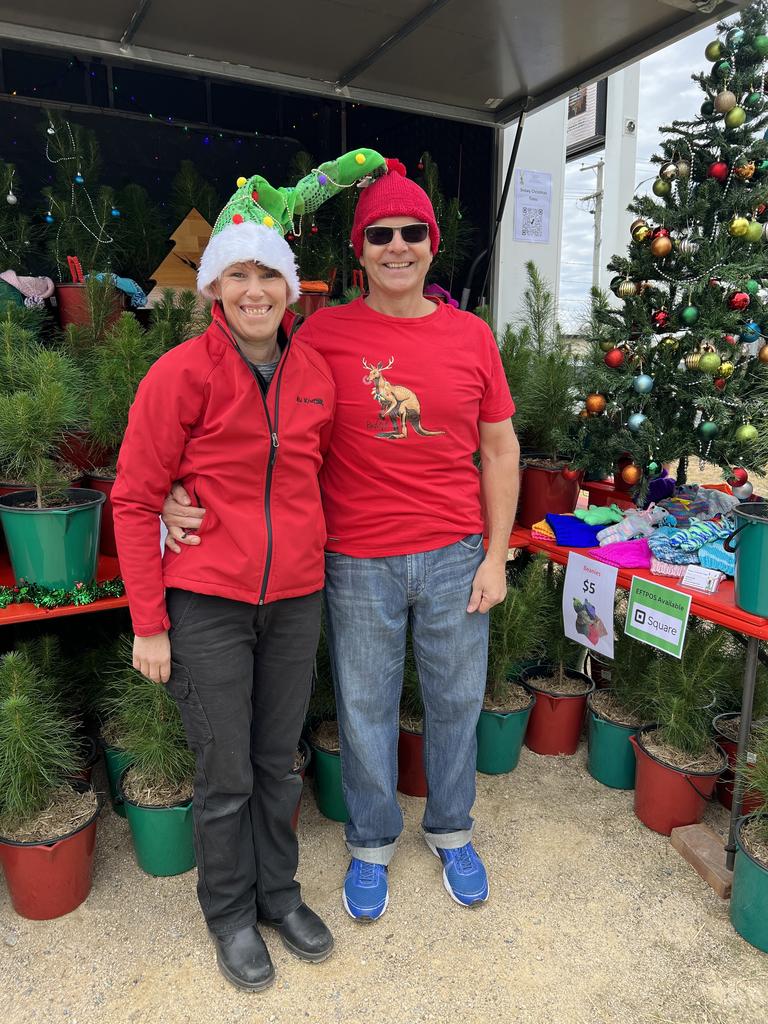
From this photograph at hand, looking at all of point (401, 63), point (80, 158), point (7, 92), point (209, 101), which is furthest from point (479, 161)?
point (7, 92)

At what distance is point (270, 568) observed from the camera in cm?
153

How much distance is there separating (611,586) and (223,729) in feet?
4.47

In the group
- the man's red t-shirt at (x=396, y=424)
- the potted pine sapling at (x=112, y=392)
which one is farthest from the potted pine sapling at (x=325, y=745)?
the potted pine sapling at (x=112, y=392)

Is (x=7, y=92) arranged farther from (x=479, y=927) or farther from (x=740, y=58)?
(x=479, y=927)

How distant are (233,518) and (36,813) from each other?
110cm

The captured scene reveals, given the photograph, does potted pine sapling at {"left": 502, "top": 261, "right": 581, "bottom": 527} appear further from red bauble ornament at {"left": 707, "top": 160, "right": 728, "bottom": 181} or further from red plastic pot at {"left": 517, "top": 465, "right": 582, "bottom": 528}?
red bauble ornament at {"left": 707, "top": 160, "right": 728, "bottom": 181}

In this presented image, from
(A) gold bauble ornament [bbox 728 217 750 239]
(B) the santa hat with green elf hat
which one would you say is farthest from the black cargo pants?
(A) gold bauble ornament [bbox 728 217 750 239]

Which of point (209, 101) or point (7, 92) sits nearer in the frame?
point (7, 92)

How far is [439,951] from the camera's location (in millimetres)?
1873

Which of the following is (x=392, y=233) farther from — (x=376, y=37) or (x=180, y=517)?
(x=376, y=37)

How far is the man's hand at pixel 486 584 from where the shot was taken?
187 centimetres

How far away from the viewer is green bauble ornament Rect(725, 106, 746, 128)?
7.73ft

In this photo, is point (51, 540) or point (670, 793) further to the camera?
point (670, 793)

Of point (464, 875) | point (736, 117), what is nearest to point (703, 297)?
point (736, 117)
